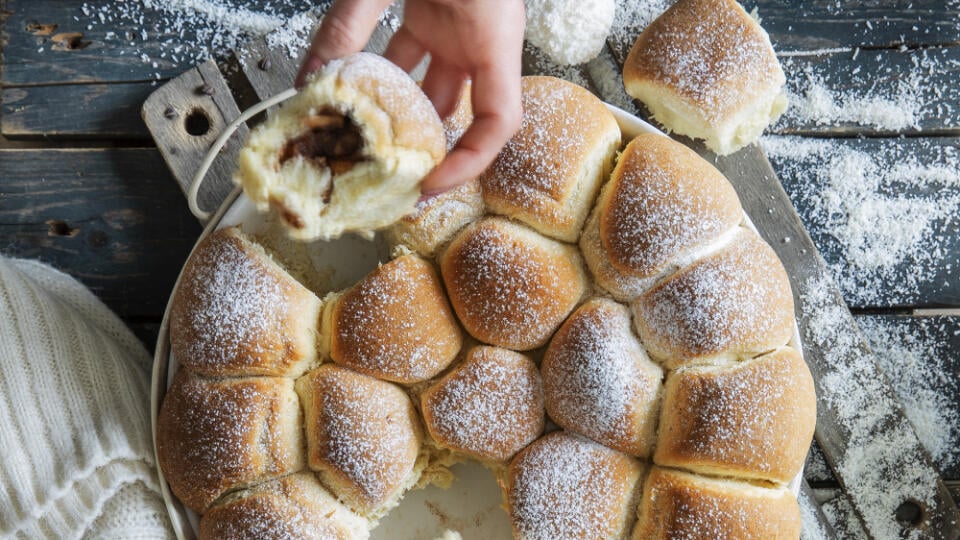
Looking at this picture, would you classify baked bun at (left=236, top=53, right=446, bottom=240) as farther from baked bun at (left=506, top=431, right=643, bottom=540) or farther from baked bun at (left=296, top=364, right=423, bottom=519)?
baked bun at (left=506, top=431, right=643, bottom=540)

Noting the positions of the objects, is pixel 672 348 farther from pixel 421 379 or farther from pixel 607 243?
pixel 421 379

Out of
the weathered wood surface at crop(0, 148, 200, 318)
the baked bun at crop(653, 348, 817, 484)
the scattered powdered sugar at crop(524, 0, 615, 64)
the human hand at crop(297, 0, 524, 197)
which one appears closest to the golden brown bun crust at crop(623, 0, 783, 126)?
the scattered powdered sugar at crop(524, 0, 615, 64)

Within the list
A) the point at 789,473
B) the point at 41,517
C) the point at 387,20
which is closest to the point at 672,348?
the point at 789,473

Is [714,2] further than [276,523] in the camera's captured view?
Yes

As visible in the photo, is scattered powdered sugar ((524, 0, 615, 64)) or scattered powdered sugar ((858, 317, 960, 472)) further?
scattered powdered sugar ((858, 317, 960, 472))

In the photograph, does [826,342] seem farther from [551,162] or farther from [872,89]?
[551,162]

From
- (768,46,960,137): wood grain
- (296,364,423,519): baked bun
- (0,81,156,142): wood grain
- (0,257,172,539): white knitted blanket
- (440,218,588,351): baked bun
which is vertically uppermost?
(768,46,960,137): wood grain

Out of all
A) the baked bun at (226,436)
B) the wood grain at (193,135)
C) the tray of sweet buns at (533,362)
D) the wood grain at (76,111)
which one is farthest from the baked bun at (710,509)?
the wood grain at (76,111)
